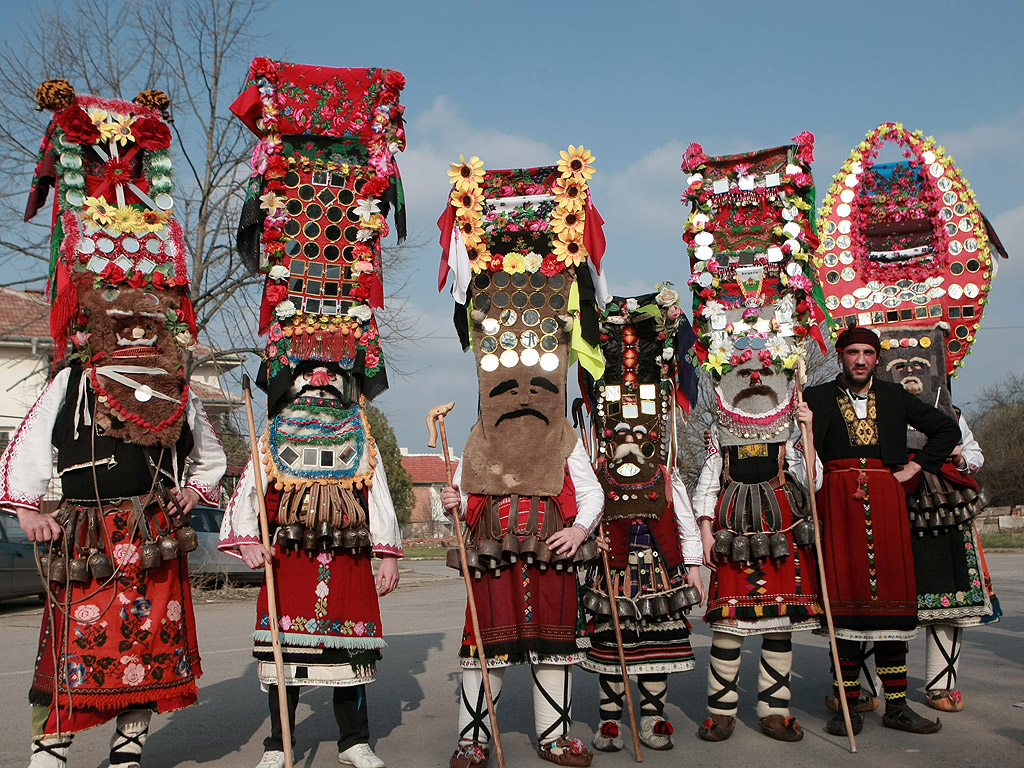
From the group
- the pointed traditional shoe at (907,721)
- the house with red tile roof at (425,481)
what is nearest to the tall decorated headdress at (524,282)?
the pointed traditional shoe at (907,721)

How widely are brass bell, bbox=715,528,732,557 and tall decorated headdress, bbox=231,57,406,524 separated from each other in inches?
84.0

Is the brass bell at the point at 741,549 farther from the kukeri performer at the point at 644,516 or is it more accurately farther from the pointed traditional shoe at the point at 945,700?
the pointed traditional shoe at the point at 945,700

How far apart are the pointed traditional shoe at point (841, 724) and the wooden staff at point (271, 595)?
3169mm

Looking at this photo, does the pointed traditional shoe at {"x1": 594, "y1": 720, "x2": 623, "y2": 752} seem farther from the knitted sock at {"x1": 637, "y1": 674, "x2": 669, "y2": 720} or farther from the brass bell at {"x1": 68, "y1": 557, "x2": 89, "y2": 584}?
the brass bell at {"x1": 68, "y1": 557, "x2": 89, "y2": 584}

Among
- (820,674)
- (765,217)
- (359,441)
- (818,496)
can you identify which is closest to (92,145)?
(359,441)

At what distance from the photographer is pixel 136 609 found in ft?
15.3

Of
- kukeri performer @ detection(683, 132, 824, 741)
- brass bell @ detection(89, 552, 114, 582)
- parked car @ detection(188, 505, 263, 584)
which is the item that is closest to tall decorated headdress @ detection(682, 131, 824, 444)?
kukeri performer @ detection(683, 132, 824, 741)

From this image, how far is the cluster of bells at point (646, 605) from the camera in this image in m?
5.57

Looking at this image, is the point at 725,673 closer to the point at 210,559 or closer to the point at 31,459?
the point at 31,459

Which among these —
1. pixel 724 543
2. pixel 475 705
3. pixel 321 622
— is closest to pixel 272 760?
pixel 321 622

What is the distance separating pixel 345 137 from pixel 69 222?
5.08ft

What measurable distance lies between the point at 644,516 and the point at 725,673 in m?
1.03

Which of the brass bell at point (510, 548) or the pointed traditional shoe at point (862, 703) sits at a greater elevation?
the brass bell at point (510, 548)

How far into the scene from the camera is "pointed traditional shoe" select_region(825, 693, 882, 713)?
5996 millimetres
